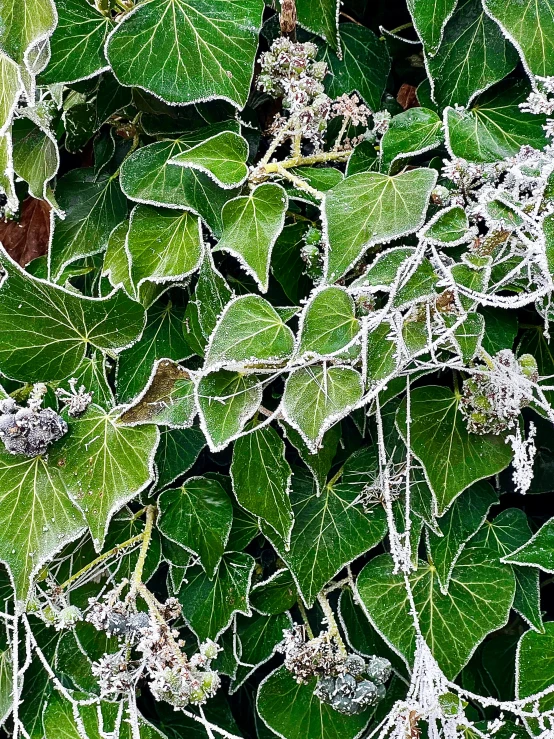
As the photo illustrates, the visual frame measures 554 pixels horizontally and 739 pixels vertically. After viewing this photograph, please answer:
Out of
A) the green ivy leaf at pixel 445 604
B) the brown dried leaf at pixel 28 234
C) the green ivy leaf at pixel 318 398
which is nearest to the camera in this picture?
the green ivy leaf at pixel 318 398

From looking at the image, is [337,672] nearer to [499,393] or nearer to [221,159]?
[499,393]

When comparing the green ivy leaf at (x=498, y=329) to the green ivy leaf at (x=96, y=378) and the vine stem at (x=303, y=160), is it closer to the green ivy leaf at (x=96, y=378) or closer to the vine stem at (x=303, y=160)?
the vine stem at (x=303, y=160)

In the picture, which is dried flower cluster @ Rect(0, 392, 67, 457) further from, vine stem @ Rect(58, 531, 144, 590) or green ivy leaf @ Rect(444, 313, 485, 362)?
green ivy leaf @ Rect(444, 313, 485, 362)

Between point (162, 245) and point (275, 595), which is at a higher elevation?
point (162, 245)

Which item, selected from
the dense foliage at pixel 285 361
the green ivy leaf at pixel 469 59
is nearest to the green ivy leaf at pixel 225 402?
the dense foliage at pixel 285 361

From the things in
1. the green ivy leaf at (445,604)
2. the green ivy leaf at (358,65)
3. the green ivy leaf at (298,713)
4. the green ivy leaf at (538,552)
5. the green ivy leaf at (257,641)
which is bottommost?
the green ivy leaf at (298,713)

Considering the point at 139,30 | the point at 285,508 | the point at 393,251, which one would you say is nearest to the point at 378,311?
the point at 393,251

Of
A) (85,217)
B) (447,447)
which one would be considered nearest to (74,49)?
(85,217)
